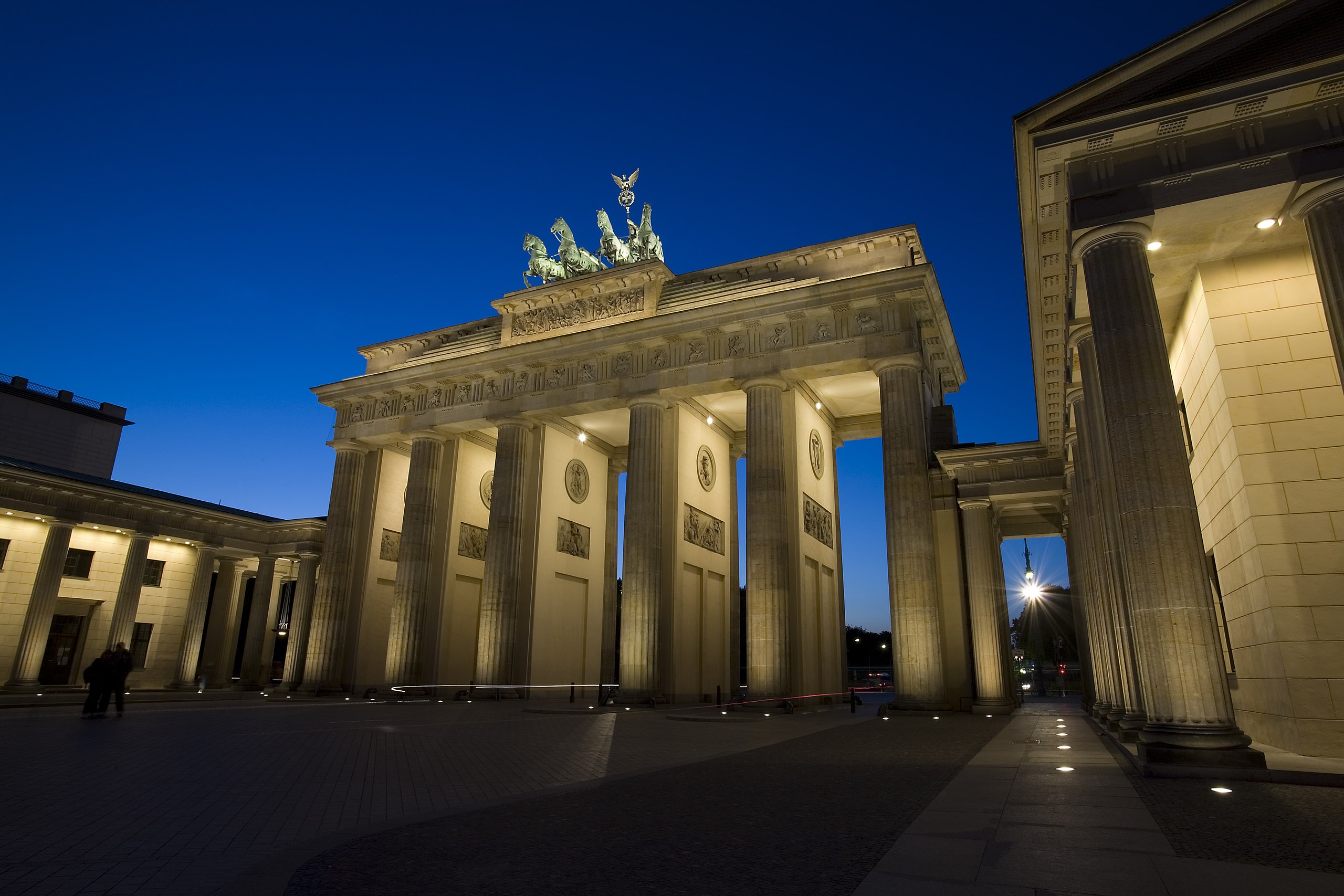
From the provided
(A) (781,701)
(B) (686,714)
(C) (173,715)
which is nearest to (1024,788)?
(B) (686,714)

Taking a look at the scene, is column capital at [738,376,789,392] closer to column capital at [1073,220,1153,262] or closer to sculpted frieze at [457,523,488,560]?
sculpted frieze at [457,523,488,560]

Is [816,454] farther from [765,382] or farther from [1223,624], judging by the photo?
[1223,624]

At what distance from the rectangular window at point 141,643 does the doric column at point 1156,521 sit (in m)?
48.9

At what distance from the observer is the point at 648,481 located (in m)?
28.4

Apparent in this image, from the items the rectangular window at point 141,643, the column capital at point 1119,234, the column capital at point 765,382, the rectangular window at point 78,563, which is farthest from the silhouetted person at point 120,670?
the rectangular window at point 141,643

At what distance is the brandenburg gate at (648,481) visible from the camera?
25.6 m

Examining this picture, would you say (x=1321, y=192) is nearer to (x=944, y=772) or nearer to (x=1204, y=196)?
(x=1204, y=196)

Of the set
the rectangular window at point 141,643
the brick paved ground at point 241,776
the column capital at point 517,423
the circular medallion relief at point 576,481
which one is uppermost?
the column capital at point 517,423

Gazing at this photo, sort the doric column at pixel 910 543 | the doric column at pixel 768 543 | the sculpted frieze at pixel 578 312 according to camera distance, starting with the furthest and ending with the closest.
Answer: the sculpted frieze at pixel 578 312
the doric column at pixel 768 543
the doric column at pixel 910 543

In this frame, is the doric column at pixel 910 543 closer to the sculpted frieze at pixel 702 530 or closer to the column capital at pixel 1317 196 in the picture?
the sculpted frieze at pixel 702 530

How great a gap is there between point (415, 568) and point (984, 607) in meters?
22.8

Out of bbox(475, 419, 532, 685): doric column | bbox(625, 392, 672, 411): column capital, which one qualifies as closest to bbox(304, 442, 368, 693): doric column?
bbox(475, 419, 532, 685): doric column

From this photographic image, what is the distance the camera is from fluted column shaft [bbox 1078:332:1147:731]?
A: 41.8 ft

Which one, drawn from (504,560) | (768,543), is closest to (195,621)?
(504,560)
